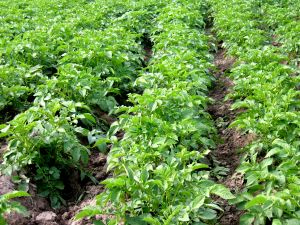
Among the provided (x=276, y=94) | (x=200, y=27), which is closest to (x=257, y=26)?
(x=200, y=27)

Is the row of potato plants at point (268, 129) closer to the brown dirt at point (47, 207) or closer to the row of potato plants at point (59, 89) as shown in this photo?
the brown dirt at point (47, 207)

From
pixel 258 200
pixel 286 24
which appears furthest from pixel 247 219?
pixel 286 24

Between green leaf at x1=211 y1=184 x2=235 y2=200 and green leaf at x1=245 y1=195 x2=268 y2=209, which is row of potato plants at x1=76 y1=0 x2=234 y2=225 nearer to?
green leaf at x1=211 y1=184 x2=235 y2=200

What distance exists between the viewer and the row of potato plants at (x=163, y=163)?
9.16 feet

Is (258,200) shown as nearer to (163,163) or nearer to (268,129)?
(163,163)

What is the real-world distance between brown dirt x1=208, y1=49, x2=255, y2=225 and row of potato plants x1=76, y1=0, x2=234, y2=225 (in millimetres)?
125

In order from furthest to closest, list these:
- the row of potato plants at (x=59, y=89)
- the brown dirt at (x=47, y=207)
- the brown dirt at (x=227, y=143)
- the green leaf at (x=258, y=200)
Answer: the row of potato plants at (x=59, y=89) < the brown dirt at (x=227, y=143) < the brown dirt at (x=47, y=207) < the green leaf at (x=258, y=200)

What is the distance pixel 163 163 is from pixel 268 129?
119 cm

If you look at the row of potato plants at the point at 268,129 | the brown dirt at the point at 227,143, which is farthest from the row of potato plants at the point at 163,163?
the row of potato plants at the point at 268,129

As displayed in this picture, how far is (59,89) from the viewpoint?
4770 mm

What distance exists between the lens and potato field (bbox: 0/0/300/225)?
2.86 m

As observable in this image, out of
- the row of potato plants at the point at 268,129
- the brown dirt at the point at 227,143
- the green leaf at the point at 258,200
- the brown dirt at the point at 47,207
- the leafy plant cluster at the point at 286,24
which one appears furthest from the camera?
the leafy plant cluster at the point at 286,24

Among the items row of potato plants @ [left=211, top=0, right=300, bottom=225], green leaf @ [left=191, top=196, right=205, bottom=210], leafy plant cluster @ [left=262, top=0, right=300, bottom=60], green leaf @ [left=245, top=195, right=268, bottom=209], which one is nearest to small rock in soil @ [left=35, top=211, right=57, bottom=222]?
green leaf @ [left=191, top=196, right=205, bottom=210]

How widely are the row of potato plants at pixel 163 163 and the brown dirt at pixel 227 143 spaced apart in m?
0.12
